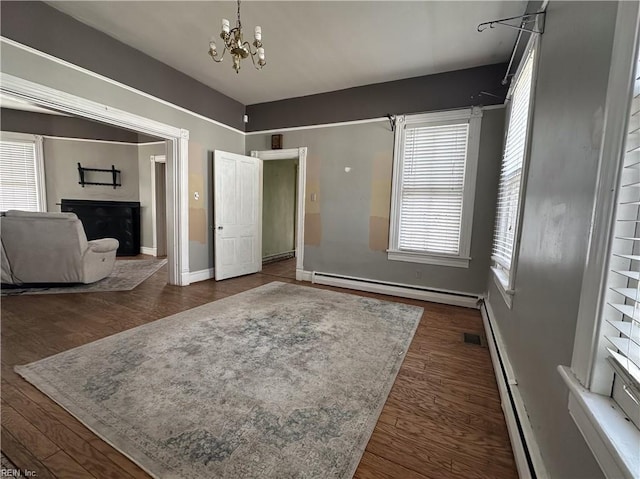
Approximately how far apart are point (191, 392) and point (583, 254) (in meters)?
2.14

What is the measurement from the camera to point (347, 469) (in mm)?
1262

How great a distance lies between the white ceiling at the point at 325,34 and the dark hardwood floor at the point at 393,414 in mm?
3079

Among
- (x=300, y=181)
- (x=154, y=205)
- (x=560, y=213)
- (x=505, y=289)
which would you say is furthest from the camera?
(x=154, y=205)

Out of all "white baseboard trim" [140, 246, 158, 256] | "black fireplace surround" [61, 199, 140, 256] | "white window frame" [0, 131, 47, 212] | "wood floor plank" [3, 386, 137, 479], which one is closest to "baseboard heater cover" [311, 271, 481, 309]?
"wood floor plank" [3, 386, 137, 479]

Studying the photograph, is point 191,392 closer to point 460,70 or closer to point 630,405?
point 630,405

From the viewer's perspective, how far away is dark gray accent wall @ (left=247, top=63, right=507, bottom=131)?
3387 mm

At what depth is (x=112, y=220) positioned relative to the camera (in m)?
6.41

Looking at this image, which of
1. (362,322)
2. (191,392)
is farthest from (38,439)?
(362,322)

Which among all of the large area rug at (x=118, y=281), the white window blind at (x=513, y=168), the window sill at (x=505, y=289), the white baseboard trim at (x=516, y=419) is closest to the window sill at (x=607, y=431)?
the white baseboard trim at (x=516, y=419)

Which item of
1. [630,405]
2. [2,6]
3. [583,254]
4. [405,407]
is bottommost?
[405,407]

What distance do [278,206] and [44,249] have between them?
13.4ft

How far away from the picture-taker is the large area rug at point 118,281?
12.3 ft

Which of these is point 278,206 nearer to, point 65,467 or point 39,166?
point 39,166

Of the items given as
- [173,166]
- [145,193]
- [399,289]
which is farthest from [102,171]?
[399,289]
